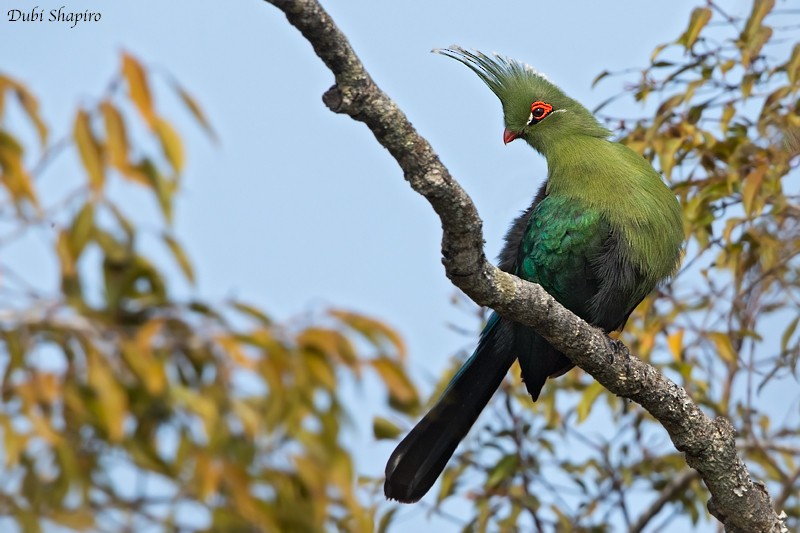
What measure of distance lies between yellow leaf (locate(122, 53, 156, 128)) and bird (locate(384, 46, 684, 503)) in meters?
1.19

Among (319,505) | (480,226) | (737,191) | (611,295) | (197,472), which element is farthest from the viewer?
(737,191)

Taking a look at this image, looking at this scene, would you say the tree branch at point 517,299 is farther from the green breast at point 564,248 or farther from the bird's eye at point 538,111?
the bird's eye at point 538,111

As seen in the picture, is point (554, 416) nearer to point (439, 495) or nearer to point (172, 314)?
point (439, 495)

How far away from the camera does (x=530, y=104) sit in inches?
161

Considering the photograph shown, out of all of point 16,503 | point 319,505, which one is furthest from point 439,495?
point 16,503

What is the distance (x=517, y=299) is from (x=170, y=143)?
99 cm

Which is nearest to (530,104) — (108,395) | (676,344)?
(676,344)

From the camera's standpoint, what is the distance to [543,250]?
3732mm

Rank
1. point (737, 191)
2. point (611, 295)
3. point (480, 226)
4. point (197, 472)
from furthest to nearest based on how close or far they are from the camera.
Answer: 1. point (737, 191)
2. point (611, 295)
3. point (197, 472)
4. point (480, 226)

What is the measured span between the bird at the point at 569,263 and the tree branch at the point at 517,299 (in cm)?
48

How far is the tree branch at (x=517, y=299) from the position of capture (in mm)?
2352

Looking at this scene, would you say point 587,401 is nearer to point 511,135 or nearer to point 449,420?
point 449,420

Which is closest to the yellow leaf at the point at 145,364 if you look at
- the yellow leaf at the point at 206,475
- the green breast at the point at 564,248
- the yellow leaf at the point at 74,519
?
the yellow leaf at the point at 206,475

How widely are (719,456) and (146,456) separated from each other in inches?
63.8
